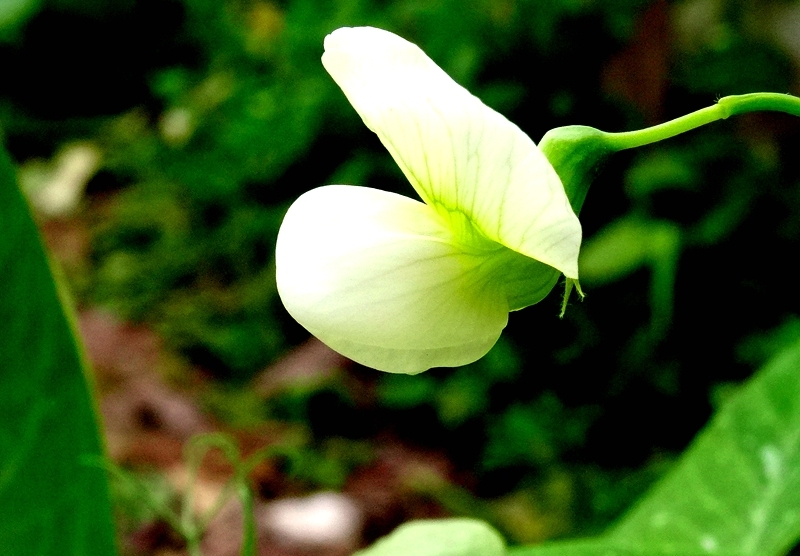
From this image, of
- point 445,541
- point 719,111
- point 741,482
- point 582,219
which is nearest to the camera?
point 719,111

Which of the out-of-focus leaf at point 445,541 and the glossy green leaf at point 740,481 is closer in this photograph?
the out-of-focus leaf at point 445,541

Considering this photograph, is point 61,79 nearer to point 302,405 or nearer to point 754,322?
point 302,405

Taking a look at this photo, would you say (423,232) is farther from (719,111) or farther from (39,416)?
(39,416)

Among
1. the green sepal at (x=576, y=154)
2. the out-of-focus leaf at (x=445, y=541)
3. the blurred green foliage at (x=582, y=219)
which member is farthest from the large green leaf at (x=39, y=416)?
the blurred green foliage at (x=582, y=219)

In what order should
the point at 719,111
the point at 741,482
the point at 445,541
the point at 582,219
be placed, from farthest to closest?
the point at 582,219
the point at 741,482
the point at 445,541
the point at 719,111

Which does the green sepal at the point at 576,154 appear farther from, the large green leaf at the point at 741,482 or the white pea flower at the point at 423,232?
the large green leaf at the point at 741,482

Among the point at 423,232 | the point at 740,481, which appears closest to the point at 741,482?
the point at 740,481

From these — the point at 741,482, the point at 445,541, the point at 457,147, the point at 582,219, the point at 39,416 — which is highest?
the point at 457,147
